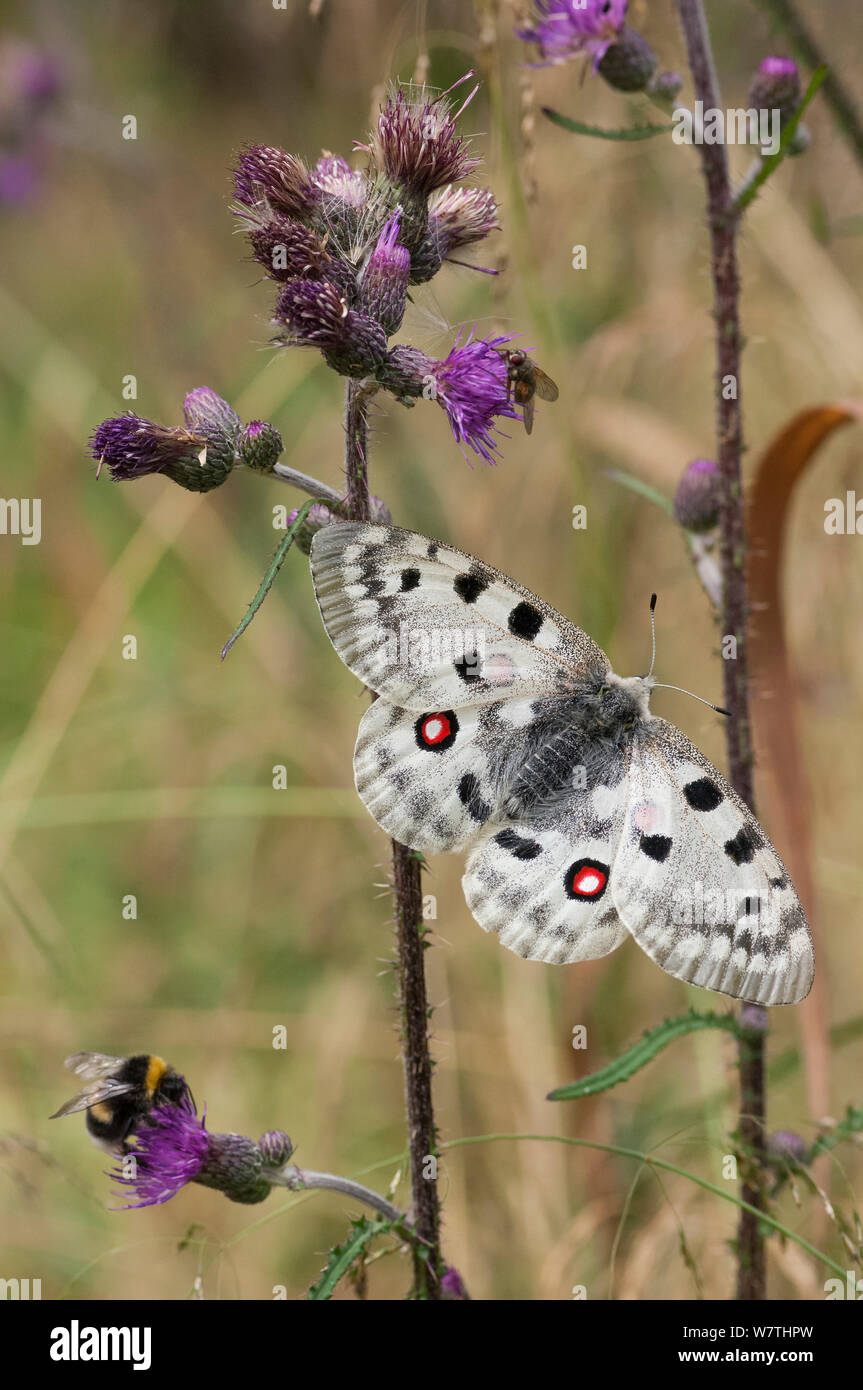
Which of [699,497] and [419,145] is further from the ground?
[419,145]

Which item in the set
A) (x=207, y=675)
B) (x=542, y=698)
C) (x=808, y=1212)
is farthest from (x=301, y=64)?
(x=808, y=1212)

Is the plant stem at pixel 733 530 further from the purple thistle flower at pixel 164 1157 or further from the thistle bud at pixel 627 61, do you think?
the purple thistle flower at pixel 164 1157

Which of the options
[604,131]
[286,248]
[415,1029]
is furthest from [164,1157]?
[604,131]

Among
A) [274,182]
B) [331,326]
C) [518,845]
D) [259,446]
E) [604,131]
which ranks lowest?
[518,845]

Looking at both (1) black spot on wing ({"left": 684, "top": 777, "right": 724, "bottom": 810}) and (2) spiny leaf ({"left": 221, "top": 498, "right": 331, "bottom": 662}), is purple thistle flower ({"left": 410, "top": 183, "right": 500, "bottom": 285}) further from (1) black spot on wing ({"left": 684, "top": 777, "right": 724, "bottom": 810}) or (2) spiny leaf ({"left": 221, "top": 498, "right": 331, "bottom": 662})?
(1) black spot on wing ({"left": 684, "top": 777, "right": 724, "bottom": 810})

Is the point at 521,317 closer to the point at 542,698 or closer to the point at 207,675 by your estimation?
the point at 207,675

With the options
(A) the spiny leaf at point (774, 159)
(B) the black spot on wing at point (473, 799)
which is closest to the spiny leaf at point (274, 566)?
(B) the black spot on wing at point (473, 799)

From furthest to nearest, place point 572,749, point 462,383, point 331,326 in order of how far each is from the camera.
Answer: point 572,749 → point 462,383 → point 331,326

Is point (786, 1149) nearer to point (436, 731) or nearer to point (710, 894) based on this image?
point (710, 894)
